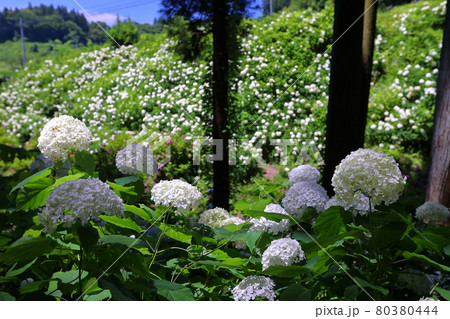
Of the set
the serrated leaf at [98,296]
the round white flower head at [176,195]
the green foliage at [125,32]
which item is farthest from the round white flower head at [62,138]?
the green foliage at [125,32]

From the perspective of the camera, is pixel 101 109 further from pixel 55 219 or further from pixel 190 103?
pixel 55 219

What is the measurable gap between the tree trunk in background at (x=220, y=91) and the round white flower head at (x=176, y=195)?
1966 millimetres

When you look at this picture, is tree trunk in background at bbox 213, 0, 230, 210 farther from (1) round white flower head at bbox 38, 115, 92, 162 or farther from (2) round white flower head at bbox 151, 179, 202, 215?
(2) round white flower head at bbox 151, 179, 202, 215

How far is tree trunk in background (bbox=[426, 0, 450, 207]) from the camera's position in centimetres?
291

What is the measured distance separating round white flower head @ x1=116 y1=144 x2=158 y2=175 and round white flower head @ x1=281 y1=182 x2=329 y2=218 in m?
0.56

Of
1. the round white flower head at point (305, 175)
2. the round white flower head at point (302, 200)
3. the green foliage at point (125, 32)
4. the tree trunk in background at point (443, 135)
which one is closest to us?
the round white flower head at point (302, 200)

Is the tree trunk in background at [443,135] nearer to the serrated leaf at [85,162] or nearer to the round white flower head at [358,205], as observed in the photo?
the round white flower head at [358,205]

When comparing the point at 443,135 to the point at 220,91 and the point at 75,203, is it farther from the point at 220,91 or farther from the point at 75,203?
the point at 75,203

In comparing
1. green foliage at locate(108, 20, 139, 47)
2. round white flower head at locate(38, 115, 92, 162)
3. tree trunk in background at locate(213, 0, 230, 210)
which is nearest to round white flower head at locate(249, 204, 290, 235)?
round white flower head at locate(38, 115, 92, 162)

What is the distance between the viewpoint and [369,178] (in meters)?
1.05

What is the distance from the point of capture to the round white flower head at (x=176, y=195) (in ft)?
3.97

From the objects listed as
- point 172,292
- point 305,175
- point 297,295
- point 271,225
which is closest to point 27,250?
point 172,292

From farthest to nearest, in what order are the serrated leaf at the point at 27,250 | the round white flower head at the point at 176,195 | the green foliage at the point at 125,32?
the green foliage at the point at 125,32
the round white flower head at the point at 176,195
the serrated leaf at the point at 27,250

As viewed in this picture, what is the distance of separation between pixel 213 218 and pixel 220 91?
1.81 metres
